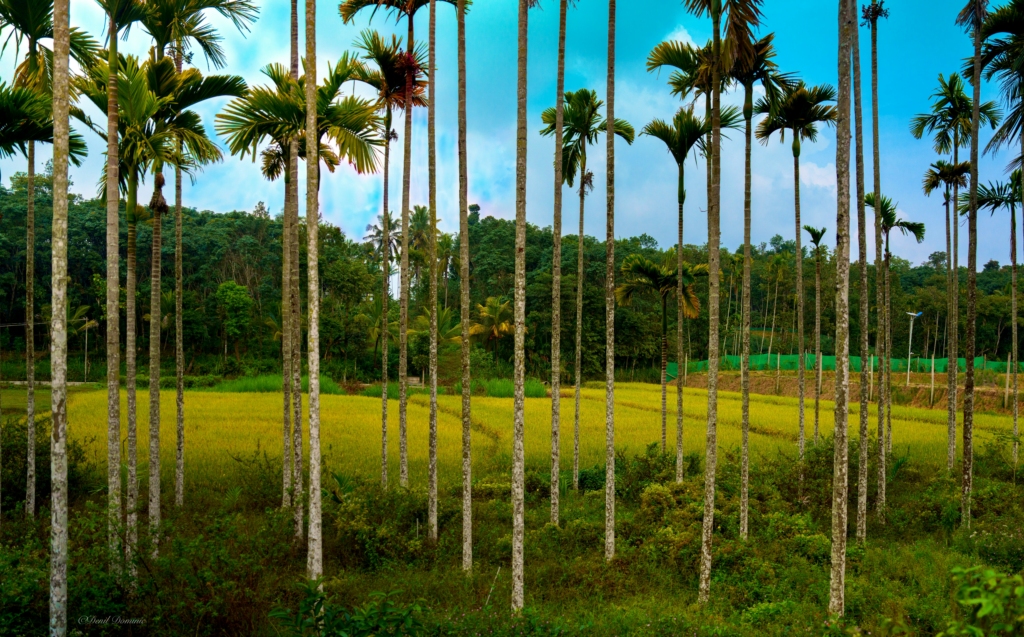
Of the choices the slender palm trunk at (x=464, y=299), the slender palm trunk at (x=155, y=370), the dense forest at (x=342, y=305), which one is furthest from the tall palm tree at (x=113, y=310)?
the dense forest at (x=342, y=305)

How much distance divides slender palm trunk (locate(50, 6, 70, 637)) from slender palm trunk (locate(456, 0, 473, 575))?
507 cm

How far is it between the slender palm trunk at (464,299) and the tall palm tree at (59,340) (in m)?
5.07

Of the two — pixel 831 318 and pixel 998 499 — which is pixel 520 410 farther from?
pixel 831 318

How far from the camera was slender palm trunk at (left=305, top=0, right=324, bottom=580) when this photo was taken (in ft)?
25.4

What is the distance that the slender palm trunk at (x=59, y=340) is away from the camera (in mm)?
6320

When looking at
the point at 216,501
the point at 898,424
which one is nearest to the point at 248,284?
the point at 216,501

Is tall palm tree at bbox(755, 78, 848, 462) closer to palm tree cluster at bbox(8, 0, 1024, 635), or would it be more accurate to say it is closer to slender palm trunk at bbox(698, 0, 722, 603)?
palm tree cluster at bbox(8, 0, 1024, 635)

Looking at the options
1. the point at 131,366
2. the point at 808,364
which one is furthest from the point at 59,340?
the point at 808,364

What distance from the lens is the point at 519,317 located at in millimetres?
8430

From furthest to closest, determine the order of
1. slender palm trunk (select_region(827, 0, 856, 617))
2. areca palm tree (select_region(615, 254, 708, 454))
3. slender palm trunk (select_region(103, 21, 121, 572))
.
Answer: areca palm tree (select_region(615, 254, 708, 454)) → slender palm trunk (select_region(103, 21, 121, 572)) → slender palm trunk (select_region(827, 0, 856, 617))

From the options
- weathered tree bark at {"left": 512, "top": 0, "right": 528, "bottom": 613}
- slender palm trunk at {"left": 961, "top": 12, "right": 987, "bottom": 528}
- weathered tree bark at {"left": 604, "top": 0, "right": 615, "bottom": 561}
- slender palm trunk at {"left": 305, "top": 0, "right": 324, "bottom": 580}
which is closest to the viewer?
slender palm trunk at {"left": 305, "top": 0, "right": 324, "bottom": 580}

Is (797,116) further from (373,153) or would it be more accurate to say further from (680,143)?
(373,153)

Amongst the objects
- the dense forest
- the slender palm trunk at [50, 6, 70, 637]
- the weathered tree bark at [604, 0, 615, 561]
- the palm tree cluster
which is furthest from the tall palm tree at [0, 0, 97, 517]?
the dense forest

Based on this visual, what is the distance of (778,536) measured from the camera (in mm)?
11344
